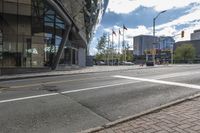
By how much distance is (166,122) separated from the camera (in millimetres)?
5875

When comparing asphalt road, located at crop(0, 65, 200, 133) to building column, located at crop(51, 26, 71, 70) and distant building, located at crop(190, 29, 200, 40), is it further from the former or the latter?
distant building, located at crop(190, 29, 200, 40)

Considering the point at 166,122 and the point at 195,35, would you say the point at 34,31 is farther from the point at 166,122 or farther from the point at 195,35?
the point at 195,35

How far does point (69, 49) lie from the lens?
3650 cm

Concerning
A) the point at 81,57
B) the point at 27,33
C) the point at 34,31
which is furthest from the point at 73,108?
the point at 81,57

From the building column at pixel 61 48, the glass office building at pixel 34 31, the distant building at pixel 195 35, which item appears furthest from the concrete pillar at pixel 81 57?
the distant building at pixel 195 35

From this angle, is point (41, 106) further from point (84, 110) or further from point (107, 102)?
point (107, 102)

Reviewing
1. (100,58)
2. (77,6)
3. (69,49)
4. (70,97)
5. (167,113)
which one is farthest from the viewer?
(100,58)

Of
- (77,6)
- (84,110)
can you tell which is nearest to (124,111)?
(84,110)

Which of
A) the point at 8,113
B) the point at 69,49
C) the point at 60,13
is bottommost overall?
the point at 8,113

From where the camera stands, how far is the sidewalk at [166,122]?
537 centimetres

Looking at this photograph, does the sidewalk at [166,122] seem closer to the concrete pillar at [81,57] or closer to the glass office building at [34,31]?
the glass office building at [34,31]

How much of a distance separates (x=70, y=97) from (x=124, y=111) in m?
2.94

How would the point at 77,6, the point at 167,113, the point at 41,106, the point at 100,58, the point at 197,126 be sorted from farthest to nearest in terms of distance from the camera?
the point at 100,58
the point at 77,6
the point at 41,106
the point at 167,113
the point at 197,126

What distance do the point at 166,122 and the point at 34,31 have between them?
82.3 feet
